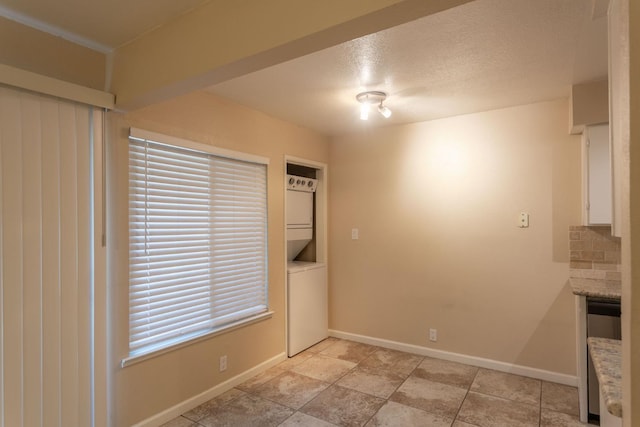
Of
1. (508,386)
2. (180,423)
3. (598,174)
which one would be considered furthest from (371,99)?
(180,423)

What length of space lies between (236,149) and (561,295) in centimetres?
301

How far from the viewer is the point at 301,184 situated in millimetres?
3896

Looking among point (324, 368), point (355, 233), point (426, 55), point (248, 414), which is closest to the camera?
point (426, 55)

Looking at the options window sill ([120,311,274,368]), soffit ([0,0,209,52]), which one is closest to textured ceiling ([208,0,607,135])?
soffit ([0,0,209,52])

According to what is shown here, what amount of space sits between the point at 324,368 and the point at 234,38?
114 inches

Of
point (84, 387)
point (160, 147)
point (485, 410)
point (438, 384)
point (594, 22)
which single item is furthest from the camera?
point (438, 384)

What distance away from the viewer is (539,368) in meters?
3.05

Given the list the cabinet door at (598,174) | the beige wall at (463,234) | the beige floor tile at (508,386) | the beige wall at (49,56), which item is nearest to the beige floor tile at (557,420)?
the beige floor tile at (508,386)

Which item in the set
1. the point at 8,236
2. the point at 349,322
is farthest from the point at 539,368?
the point at 8,236

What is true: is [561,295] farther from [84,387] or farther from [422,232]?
[84,387]

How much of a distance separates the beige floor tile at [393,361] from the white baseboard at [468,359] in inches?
2.9

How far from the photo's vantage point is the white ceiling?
1679 mm

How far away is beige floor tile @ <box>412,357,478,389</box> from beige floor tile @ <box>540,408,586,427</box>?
57cm

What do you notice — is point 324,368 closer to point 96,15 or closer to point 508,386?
point 508,386
